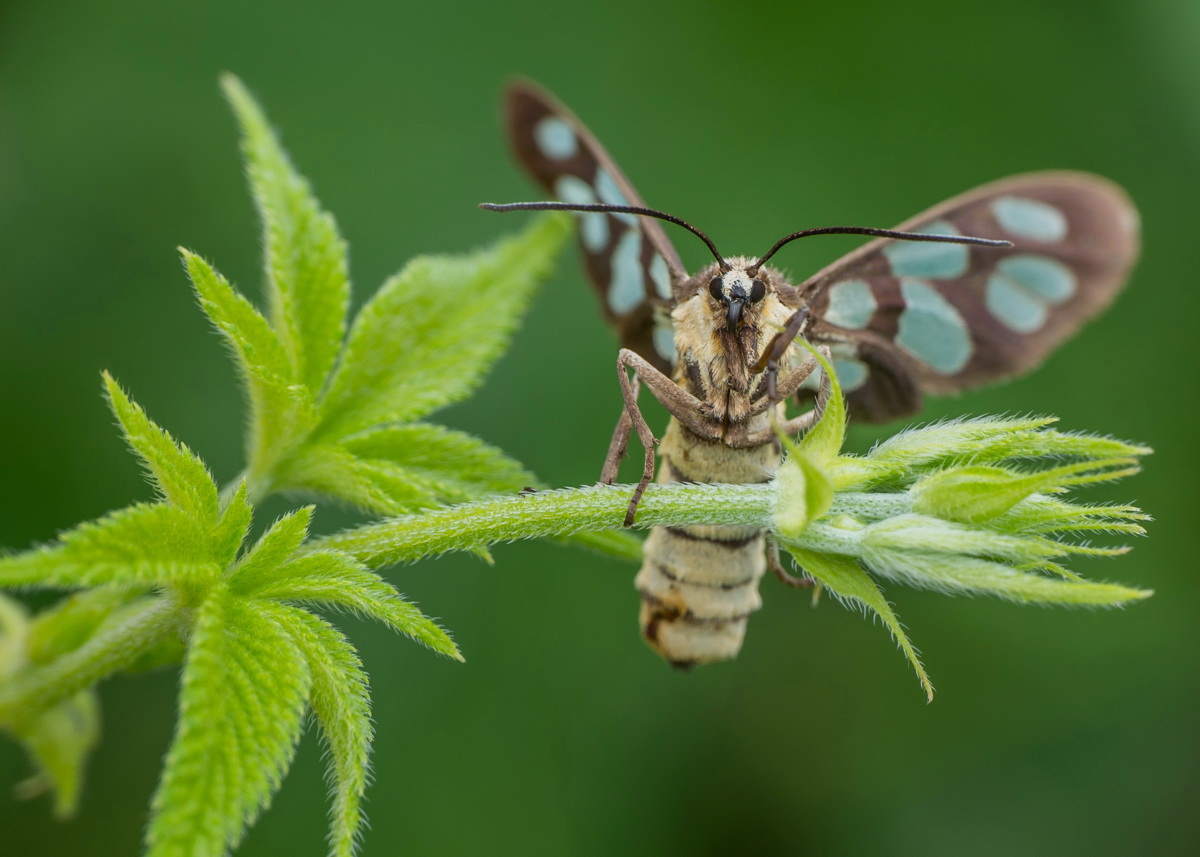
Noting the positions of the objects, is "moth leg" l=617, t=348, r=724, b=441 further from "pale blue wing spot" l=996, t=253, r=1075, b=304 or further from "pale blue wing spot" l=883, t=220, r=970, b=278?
"pale blue wing spot" l=996, t=253, r=1075, b=304

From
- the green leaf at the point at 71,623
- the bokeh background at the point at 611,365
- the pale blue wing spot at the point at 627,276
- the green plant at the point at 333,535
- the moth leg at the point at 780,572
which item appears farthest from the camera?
the bokeh background at the point at 611,365

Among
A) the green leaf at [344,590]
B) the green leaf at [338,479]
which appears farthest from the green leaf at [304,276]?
the green leaf at [344,590]

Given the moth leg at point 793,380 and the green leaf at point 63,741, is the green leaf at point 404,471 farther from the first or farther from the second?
the green leaf at point 63,741

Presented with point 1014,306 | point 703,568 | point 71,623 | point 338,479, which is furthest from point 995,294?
point 71,623

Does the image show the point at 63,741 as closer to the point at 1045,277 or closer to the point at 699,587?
the point at 699,587

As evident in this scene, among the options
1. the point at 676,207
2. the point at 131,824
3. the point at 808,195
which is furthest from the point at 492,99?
the point at 131,824

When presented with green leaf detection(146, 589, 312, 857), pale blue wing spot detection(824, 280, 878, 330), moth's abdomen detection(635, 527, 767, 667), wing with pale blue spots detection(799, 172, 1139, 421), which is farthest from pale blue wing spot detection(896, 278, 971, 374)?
green leaf detection(146, 589, 312, 857)
